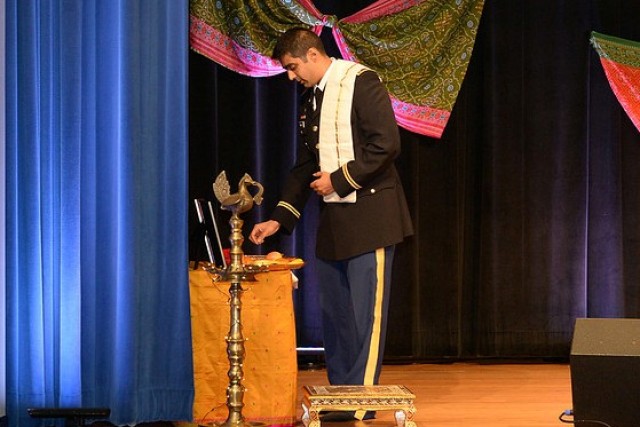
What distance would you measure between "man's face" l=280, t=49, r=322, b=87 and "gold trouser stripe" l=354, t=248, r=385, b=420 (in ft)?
2.32

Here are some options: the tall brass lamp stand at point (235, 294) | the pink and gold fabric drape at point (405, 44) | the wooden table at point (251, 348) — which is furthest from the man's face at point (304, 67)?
the pink and gold fabric drape at point (405, 44)

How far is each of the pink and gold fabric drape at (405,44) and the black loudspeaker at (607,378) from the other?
8.14 feet

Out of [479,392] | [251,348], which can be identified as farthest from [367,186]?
[479,392]

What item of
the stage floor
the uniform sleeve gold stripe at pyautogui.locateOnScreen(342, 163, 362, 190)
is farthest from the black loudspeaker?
the uniform sleeve gold stripe at pyautogui.locateOnScreen(342, 163, 362, 190)

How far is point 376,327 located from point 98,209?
3.61ft

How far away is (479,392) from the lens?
433 cm

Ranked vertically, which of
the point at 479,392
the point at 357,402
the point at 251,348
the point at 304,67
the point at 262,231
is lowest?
the point at 479,392

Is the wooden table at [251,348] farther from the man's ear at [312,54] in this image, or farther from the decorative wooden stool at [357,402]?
the man's ear at [312,54]

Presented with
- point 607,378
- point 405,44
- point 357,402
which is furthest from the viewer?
point 405,44

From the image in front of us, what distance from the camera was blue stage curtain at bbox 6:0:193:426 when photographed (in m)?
3.35

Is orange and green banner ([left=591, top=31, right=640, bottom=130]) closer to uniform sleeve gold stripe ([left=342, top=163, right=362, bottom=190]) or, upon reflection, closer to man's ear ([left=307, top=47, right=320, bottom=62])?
man's ear ([left=307, top=47, right=320, bottom=62])

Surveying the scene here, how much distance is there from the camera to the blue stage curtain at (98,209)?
3354mm

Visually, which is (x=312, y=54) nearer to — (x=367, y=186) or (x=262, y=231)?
(x=367, y=186)

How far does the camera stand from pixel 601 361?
8.32 ft
